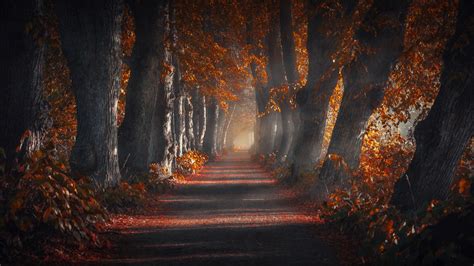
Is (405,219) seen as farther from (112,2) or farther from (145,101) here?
(145,101)

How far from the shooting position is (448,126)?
922 centimetres

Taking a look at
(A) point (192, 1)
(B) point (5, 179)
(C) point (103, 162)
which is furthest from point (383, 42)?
(A) point (192, 1)

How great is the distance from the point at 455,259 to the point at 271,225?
6.15 meters

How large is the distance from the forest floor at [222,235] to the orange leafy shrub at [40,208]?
65 centimetres

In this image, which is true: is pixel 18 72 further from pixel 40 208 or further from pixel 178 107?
pixel 178 107

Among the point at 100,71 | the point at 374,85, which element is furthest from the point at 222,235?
the point at 374,85

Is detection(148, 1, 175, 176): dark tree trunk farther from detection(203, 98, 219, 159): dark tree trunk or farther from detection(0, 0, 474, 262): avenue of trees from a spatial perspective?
detection(203, 98, 219, 159): dark tree trunk

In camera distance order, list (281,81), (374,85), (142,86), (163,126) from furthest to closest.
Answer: (281,81)
(163,126)
(142,86)
(374,85)

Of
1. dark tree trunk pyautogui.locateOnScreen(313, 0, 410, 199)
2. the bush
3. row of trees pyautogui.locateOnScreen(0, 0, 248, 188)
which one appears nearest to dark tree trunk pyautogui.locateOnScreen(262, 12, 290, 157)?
row of trees pyautogui.locateOnScreen(0, 0, 248, 188)

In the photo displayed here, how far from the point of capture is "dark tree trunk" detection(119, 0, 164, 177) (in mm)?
17297

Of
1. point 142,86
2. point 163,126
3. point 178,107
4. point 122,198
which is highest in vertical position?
point 142,86

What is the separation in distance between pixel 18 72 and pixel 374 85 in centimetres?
844

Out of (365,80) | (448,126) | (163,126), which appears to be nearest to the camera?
(448,126)

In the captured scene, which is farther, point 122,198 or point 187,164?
point 187,164
